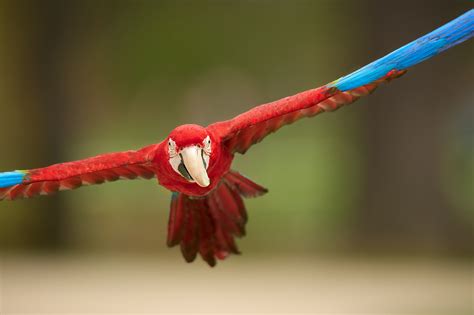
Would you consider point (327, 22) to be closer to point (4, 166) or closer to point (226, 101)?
point (226, 101)

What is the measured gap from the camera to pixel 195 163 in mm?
928

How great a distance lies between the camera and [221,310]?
7.25ft

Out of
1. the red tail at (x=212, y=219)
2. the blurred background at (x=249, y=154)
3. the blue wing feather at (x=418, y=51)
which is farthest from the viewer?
the blurred background at (x=249, y=154)

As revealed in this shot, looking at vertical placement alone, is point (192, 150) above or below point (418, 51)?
below

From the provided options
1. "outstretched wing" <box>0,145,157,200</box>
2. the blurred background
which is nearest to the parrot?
"outstretched wing" <box>0,145,157,200</box>

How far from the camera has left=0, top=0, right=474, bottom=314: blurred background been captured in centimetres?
245

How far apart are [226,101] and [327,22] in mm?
729

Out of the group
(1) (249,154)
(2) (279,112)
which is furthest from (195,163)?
(1) (249,154)

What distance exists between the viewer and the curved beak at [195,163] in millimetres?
927

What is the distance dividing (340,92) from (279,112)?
0.10 meters

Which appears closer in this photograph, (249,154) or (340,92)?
(340,92)

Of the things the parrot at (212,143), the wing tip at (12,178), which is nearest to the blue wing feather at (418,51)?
the parrot at (212,143)

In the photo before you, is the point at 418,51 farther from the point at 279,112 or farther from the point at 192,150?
the point at 192,150

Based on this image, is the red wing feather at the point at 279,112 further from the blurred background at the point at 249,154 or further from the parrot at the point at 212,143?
the blurred background at the point at 249,154
